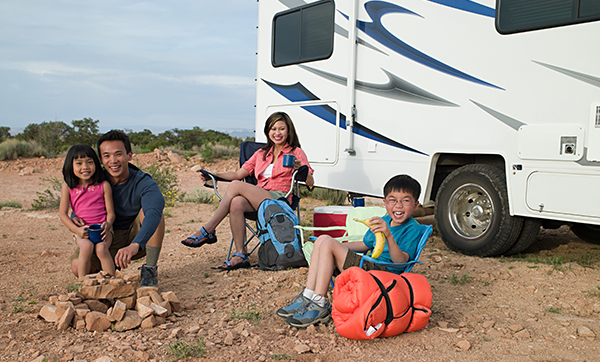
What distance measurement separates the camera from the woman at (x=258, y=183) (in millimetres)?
3881

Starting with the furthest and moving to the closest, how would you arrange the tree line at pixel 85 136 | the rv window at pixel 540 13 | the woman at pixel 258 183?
the tree line at pixel 85 136 < the woman at pixel 258 183 < the rv window at pixel 540 13

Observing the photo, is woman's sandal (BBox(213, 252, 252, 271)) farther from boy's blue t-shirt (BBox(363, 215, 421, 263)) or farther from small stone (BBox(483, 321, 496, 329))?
small stone (BBox(483, 321, 496, 329))

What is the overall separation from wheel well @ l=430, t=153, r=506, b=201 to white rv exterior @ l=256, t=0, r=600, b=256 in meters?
0.01

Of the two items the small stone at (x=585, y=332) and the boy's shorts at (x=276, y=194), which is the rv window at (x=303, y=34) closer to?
the boy's shorts at (x=276, y=194)

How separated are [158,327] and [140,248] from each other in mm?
507

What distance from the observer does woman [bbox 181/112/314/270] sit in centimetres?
388

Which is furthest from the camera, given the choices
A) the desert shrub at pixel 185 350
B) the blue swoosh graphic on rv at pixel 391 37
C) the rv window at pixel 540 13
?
the blue swoosh graphic on rv at pixel 391 37

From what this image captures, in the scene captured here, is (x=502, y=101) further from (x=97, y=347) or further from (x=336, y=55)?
(x=97, y=347)

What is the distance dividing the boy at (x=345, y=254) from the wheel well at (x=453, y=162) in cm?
174

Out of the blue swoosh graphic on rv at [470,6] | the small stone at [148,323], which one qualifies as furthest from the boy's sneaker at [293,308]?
the blue swoosh graphic on rv at [470,6]

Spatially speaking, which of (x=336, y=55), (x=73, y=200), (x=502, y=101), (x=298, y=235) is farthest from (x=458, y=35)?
(x=73, y=200)

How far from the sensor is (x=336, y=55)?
5031 mm

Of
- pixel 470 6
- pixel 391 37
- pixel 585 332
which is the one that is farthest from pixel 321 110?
pixel 585 332

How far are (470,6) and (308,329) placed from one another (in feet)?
9.75
